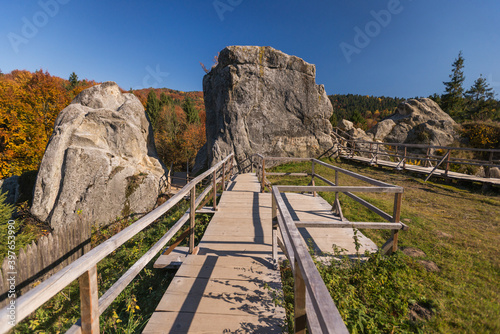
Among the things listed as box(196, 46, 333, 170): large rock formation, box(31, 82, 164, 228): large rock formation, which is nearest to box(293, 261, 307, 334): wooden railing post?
box(196, 46, 333, 170): large rock formation

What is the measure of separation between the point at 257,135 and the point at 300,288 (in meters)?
12.7

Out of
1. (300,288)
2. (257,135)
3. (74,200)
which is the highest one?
(257,135)

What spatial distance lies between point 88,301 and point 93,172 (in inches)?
532

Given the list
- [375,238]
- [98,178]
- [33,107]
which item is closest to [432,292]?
[375,238]

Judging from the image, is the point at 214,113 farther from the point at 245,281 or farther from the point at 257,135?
the point at 245,281

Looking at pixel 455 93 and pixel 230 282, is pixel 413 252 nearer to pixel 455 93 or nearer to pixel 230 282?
pixel 230 282

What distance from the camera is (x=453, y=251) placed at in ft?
12.7

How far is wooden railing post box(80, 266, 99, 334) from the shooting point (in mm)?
1229

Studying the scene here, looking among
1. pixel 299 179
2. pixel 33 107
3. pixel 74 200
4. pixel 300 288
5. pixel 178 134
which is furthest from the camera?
pixel 178 134

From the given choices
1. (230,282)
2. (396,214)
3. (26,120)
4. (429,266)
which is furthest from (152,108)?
(429,266)

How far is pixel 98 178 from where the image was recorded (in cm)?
1190

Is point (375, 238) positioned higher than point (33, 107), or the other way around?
point (33, 107)

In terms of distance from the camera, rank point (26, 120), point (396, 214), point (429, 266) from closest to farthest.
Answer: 1. point (396, 214)
2. point (429, 266)
3. point (26, 120)

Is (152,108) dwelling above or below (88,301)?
above
